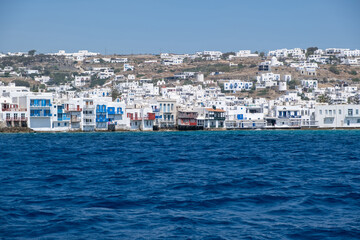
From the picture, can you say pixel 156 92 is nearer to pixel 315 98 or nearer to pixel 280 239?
pixel 315 98

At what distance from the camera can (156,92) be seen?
136750 millimetres

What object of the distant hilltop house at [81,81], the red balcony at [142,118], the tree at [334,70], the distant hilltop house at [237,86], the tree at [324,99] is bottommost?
the red balcony at [142,118]

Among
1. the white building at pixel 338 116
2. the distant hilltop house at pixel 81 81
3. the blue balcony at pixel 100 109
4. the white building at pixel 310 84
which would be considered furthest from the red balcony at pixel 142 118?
the distant hilltop house at pixel 81 81

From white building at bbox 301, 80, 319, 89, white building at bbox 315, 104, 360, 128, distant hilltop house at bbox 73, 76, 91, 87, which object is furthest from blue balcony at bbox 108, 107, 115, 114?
distant hilltop house at bbox 73, 76, 91, 87

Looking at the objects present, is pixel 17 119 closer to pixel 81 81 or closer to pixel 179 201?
pixel 179 201

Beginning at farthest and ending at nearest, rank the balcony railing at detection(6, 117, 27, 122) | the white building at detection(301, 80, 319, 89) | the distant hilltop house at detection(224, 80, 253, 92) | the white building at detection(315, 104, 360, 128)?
the white building at detection(301, 80, 319, 89), the distant hilltop house at detection(224, 80, 253, 92), the white building at detection(315, 104, 360, 128), the balcony railing at detection(6, 117, 27, 122)

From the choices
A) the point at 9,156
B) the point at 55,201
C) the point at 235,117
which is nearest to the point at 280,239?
the point at 55,201

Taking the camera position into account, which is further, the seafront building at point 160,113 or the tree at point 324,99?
the tree at point 324,99

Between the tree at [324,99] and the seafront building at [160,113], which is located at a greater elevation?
the tree at [324,99]

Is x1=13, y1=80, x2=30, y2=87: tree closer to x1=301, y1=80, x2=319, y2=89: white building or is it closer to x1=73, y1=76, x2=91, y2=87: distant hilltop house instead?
x1=73, y1=76, x2=91, y2=87: distant hilltop house

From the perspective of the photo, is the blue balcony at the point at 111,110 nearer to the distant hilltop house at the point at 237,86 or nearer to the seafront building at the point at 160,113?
the seafront building at the point at 160,113

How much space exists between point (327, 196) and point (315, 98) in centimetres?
11737

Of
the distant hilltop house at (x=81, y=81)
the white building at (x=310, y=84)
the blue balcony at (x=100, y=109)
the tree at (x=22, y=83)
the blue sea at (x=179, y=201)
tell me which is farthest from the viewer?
the distant hilltop house at (x=81, y=81)

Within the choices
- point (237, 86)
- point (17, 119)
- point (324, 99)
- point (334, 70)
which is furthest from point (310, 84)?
point (17, 119)
